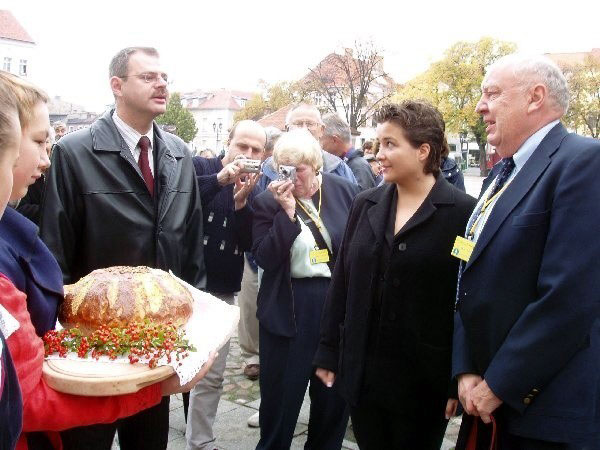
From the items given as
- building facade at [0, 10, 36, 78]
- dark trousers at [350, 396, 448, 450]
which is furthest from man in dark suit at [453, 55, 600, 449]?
building facade at [0, 10, 36, 78]

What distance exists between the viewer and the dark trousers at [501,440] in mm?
2158

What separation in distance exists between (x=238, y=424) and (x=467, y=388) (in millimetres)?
2532

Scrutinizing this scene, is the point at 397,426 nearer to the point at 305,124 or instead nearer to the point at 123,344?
the point at 123,344

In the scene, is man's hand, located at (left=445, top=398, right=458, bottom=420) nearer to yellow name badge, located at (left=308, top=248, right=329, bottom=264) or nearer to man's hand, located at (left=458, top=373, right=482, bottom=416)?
man's hand, located at (left=458, top=373, right=482, bottom=416)

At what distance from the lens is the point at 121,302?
214 centimetres

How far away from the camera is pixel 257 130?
4461mm

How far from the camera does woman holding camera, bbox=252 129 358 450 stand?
3562 millimetres

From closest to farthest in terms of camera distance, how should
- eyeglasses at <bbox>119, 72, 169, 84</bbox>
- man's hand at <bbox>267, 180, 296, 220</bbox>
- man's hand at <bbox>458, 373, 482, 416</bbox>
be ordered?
1. man's hand at <bbox>458, 373, 482, 416</bbox>
2. eyeglasses at <bbox>119, 72, 169, 84</bbox>
3. man's hand at <bbox>267, 180, 296, 220</bbox>

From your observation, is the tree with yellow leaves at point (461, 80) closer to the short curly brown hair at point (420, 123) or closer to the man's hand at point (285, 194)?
the man's hand at point (285, 194)

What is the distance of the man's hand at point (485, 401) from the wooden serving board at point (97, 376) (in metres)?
1.22

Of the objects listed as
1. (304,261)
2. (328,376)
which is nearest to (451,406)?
(328,376)

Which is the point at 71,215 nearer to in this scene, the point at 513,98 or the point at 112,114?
the point at 112,114

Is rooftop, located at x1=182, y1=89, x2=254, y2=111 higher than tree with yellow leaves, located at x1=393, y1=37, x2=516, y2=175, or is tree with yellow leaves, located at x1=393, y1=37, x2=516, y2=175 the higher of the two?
tree with yellow leaves, located at x1=393, y1=37, x2=516, y2=175

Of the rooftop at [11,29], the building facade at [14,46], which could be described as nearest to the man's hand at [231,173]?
the building facade at [14,46]
